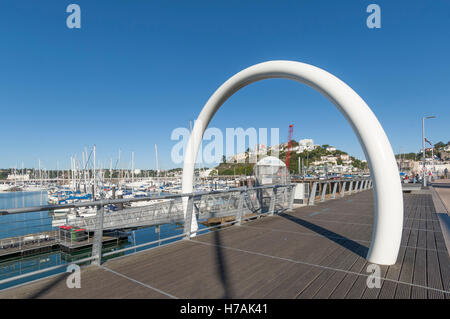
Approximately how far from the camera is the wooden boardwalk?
10.2 feet

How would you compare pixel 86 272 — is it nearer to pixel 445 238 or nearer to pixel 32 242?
pixel 445 238

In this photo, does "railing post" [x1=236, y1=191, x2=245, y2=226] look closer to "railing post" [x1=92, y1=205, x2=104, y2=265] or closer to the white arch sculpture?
the white arch sculpture

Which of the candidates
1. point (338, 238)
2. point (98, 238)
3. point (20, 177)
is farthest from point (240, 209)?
point (20, 177)

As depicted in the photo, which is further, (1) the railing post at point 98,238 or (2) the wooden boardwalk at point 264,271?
(1) the railing post at point 98,238

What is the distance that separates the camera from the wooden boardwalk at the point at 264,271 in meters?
3.10

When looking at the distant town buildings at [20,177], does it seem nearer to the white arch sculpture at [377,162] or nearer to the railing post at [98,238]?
the railing post at [98,238]

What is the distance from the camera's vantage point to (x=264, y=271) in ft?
12.4

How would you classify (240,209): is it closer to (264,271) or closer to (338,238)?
(338,238)

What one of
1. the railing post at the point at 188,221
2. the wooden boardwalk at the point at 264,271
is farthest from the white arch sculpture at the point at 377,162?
the railing post at the point at 188,221

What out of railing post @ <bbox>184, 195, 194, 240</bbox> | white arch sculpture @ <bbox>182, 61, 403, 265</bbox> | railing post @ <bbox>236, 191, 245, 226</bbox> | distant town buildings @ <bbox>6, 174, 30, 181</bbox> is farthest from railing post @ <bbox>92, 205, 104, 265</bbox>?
distant town buildings @ <bbox>6, 174, 30, 181</bbox>

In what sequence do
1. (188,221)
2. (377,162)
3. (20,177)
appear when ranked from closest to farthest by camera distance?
(377,162)
(188,221)
(20,177)

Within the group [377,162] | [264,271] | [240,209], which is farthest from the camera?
[240,209]

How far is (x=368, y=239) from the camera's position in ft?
18.3

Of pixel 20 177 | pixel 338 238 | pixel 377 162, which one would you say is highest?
pixel 377 162
